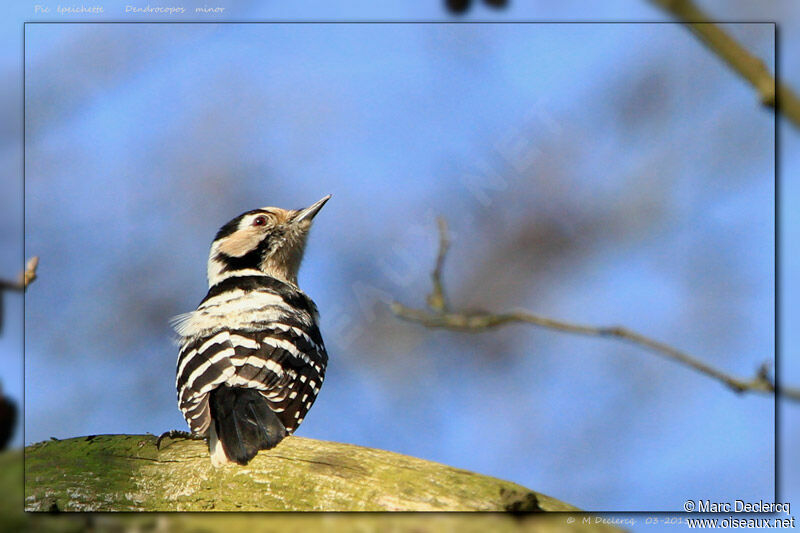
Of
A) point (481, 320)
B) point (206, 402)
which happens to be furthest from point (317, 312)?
point (481, 320)

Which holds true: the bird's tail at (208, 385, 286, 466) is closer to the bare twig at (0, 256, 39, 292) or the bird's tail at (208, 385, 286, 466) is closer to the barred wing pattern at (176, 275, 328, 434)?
the barred wing pattern at (176, 275, 328, 434)

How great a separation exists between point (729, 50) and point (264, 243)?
13.4 ft

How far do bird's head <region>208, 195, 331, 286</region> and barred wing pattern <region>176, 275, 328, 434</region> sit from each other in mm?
540

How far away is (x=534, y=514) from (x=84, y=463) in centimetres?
178

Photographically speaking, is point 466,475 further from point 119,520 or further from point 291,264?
point 291,264

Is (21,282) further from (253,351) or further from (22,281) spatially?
(253,351)

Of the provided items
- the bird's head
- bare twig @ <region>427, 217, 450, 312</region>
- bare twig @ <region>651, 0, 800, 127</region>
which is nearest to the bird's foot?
bare twig @ <region>427, 217, 450, 312</region>

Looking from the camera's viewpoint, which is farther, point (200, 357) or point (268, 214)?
point (268, 214)

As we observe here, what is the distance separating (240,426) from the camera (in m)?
3.17

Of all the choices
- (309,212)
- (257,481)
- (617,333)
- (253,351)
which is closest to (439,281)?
(617,333)

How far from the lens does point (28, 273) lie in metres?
1.86

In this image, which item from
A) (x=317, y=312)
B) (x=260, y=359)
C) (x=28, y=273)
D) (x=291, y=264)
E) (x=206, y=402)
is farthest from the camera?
(x=291, y=264)

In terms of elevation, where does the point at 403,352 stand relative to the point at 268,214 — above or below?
below

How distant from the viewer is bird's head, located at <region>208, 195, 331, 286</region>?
5230 mm
